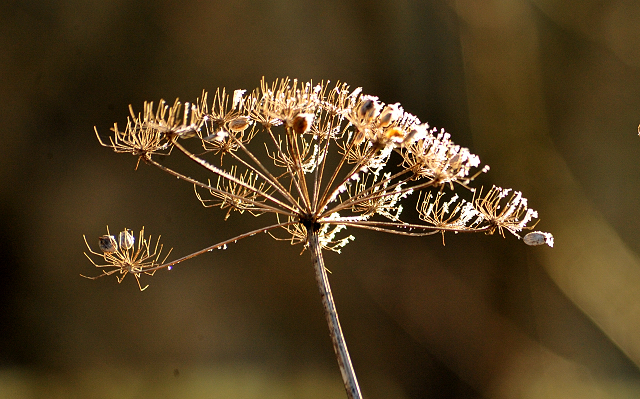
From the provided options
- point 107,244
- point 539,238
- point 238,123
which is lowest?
point 107,244

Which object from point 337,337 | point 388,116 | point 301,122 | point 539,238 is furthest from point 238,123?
point 539,238

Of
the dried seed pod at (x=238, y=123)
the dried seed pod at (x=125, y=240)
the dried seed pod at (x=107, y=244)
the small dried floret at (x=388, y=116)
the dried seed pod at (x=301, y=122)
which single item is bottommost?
the dried seed pod at (x=107, y=244)

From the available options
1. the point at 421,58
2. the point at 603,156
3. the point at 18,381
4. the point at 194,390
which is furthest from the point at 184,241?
the point at 603,156

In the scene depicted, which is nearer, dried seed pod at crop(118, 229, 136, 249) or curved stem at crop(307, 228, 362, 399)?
curved stem at crop(307, 228, 362, 399)

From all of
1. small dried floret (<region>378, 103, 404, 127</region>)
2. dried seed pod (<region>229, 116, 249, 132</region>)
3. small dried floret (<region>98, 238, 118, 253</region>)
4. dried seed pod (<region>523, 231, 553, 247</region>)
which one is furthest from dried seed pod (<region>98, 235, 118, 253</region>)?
dried seed pod (<region>523, 231, 553, 247</region>)

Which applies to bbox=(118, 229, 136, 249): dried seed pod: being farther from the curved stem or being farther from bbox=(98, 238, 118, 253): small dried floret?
the curved stem

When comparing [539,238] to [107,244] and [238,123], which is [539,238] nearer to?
[238,123]

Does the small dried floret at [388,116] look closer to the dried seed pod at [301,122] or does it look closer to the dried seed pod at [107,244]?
the dried seed pod at [301,122]

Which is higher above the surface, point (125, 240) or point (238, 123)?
point (238, 123)

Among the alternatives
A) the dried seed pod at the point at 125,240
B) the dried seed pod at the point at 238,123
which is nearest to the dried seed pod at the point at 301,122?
the dried seed pod at the point at 238,123

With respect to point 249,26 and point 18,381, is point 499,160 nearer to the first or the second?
point 249,26

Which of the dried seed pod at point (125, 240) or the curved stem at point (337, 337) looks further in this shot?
the dried seed pod at point (125, 240)
